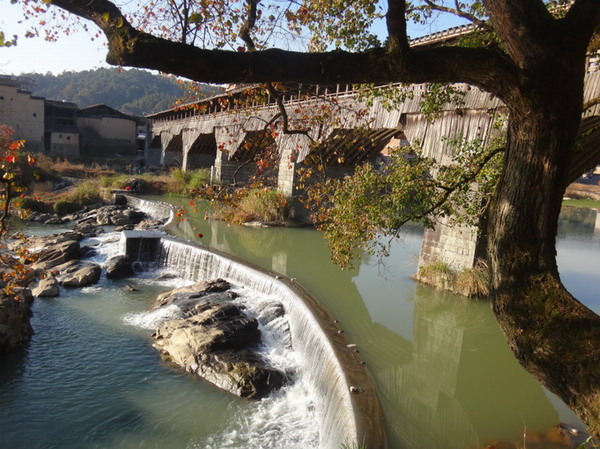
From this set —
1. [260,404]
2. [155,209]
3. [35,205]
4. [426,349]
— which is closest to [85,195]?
[35,205]

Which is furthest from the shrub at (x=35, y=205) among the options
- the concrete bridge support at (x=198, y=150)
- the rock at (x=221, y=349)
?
the rock at (x=221, y=349)

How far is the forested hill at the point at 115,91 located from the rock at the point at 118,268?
54.4 metres

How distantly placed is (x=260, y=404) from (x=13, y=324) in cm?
491

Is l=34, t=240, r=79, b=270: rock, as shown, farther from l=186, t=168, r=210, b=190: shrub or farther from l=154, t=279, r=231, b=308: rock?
l=186, t=168, r=210, b=190: shrub

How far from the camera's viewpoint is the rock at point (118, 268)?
1216 cm

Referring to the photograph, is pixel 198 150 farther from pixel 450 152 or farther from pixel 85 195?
pixel 450 152

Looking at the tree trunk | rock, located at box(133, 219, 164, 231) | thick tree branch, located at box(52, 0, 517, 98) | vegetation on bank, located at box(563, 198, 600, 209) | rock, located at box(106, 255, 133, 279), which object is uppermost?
thick tree branch, located at box(52, 0, 517, 98)

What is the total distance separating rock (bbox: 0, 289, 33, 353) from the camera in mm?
7672

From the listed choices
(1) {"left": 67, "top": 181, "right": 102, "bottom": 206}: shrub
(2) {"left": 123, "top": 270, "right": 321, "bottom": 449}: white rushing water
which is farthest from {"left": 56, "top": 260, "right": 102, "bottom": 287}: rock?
(1) {"left": 67, "top": 181, "right": 102, "bottom": 206}: shrub

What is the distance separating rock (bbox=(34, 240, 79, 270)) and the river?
7.77ft

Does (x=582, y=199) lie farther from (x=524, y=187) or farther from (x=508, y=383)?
(x=524, y=187)

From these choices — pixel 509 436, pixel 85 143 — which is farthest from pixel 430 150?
pixel 85 143

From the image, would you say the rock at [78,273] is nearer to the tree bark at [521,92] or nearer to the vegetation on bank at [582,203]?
the tree bark at [521,92]

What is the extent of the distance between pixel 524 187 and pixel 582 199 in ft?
154
